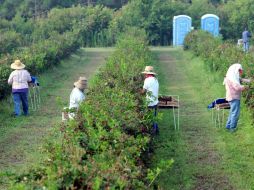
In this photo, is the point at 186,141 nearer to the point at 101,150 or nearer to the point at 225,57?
the point at 101,150

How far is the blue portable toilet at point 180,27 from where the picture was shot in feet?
125

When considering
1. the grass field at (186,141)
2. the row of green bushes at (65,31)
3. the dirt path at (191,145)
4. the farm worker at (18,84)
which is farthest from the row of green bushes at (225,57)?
the row of green bushes at (65,31)

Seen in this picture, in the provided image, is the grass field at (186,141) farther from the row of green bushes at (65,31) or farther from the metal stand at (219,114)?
the row of green bushes at (65,31)

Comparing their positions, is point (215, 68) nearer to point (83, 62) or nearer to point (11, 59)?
point (11, 59)

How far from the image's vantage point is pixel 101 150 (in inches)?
232

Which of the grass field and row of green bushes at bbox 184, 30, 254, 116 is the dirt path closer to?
the grass field

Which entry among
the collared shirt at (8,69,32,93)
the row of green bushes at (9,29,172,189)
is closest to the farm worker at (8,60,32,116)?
the collared shirt at (8,69,32,93)

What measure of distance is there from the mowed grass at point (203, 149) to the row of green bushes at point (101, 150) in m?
0.90

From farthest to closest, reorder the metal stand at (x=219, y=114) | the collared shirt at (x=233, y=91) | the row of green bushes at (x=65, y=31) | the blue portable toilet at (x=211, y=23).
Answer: the blue portable toilet at (x=211, y=23)
the row of green bushes at (x=65, y=31)
the metal stand at (x=219, y=114)
the collared shirt at (x=233, y=91)

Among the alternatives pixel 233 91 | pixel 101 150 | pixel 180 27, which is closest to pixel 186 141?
pixel 233 91

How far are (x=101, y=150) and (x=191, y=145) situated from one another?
4579 millimetres

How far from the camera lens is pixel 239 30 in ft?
135

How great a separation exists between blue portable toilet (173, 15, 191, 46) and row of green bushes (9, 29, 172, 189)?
2951 centimetres

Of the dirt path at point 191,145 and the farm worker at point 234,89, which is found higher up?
the farm worker at point 234,89
